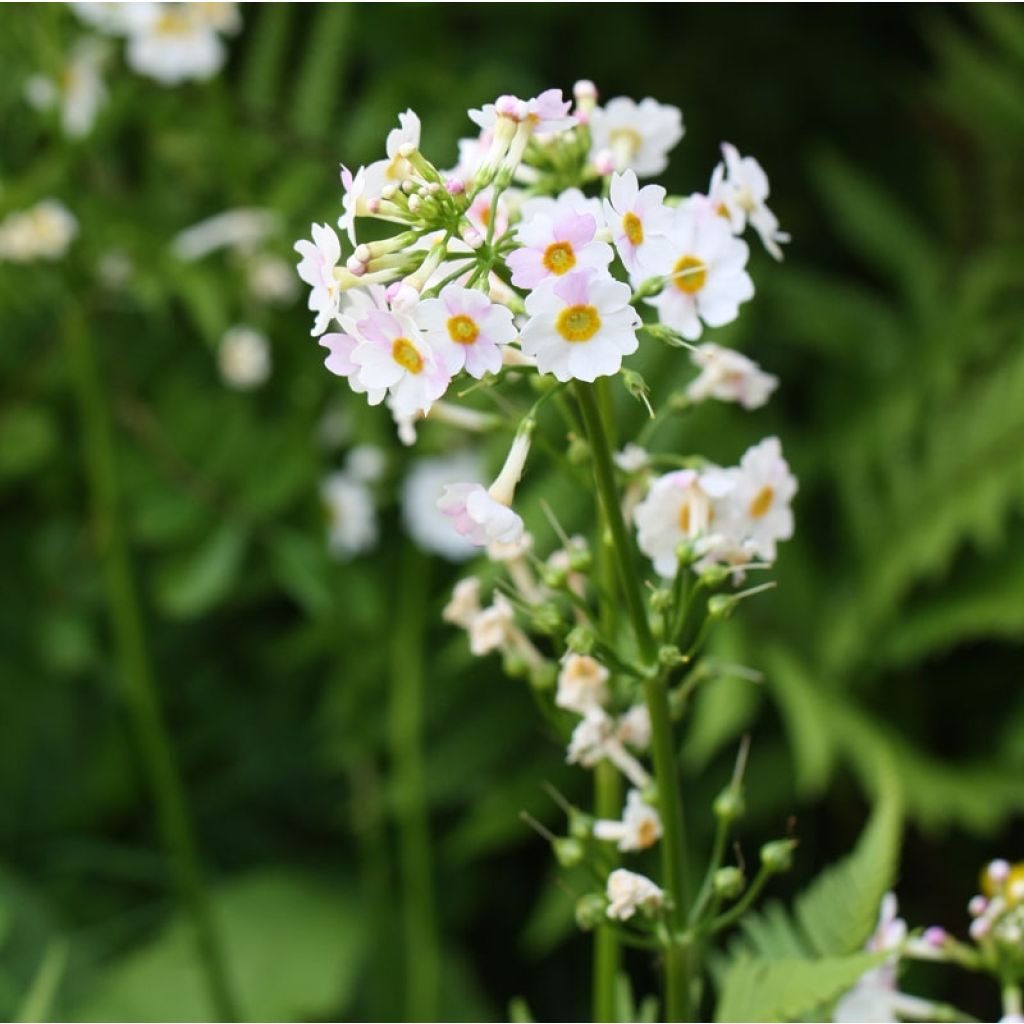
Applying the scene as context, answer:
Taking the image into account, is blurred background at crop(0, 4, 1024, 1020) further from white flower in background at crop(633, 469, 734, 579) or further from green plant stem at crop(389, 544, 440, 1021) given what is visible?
white flower in background at crop(633, 469, 734, 579)

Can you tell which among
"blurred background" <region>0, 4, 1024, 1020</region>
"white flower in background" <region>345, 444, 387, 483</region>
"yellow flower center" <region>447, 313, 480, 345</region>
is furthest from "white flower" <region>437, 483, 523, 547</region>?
"white flower in background" <region>345, 444, 387, 483</region>

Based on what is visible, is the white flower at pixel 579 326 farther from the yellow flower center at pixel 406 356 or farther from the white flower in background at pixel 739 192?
the white flower in background at pixel 739 192

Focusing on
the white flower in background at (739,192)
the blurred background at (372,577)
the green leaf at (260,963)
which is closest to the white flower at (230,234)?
the blurred background at (372,577)

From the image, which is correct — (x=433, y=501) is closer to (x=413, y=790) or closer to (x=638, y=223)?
(x=413, y=790)

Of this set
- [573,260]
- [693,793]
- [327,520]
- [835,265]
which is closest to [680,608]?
[573,260]

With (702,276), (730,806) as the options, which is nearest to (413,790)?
(730,806)
